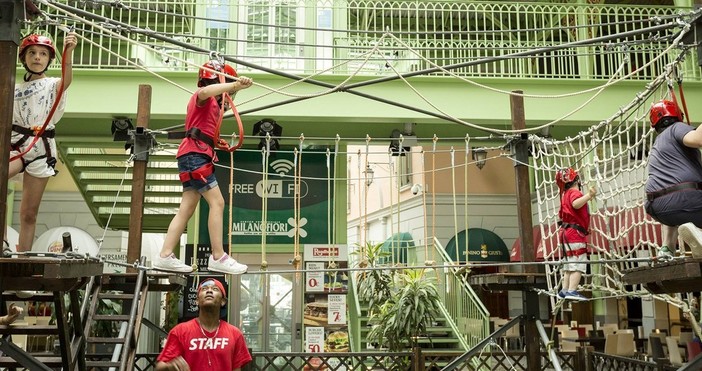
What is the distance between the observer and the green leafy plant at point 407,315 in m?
9.55

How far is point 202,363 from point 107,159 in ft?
22.8

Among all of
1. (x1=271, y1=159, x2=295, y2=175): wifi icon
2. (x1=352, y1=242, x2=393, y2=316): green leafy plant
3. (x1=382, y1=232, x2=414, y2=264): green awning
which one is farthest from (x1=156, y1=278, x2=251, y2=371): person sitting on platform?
(x1=271, y1=159, x2=295, y2=175): wifi icon

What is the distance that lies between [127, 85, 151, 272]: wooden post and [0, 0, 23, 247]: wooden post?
2.68 metres

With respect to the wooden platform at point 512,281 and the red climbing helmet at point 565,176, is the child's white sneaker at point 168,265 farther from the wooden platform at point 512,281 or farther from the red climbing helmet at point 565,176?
the red climbing helmet at point 565,176

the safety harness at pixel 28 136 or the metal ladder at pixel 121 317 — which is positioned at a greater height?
the safety harness at pixel 28 136

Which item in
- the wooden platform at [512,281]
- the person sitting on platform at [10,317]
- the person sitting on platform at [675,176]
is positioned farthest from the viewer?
the wooden platform at [512,281]

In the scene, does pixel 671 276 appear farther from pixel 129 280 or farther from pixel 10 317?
pixel 129 280

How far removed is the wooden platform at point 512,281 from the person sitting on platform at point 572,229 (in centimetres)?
30

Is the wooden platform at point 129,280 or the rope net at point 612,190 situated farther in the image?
the wooden platform at point 129,280

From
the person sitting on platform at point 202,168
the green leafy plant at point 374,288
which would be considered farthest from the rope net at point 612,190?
the green leafy plant at point 374,288

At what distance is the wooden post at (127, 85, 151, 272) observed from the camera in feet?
20.3

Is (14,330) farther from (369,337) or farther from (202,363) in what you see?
(369,337)

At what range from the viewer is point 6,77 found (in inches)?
138

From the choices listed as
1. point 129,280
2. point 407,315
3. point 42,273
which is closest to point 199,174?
point 42,273
